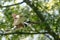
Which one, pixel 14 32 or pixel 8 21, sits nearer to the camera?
pixel 14 32

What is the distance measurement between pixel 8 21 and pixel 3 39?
0.10 meters

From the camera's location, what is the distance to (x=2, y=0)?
1133 millimetres

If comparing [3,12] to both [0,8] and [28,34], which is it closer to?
[0,8]

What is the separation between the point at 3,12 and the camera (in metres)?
1.13

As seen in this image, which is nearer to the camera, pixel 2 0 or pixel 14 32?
pixel 14 32

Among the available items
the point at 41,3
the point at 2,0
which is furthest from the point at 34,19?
the point at 2,0

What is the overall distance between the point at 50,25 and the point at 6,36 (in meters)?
0.23

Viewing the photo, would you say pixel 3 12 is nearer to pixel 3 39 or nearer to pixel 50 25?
pixel 3 39

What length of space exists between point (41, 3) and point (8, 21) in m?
0.20

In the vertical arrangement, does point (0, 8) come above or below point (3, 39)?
above

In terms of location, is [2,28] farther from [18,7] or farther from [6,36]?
[18,7]

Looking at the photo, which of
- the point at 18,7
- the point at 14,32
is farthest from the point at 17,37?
the point at 18,7

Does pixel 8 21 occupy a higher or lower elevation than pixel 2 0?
lower

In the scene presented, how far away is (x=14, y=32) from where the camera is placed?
39.1 inches
